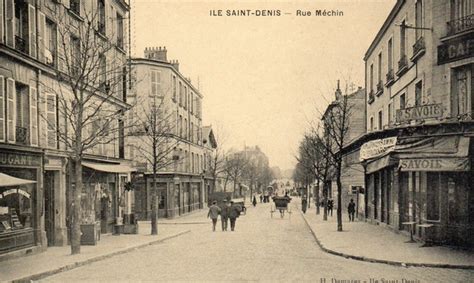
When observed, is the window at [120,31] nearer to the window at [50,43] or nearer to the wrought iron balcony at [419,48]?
the window at [50,43]

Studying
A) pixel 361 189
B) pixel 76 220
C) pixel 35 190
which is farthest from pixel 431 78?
pixel 361 189

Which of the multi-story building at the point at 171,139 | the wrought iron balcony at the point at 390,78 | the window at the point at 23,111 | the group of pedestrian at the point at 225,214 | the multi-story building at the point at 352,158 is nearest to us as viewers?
the window at the point at 23,111

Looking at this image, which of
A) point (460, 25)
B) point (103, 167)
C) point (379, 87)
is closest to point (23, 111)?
point (103, 167)

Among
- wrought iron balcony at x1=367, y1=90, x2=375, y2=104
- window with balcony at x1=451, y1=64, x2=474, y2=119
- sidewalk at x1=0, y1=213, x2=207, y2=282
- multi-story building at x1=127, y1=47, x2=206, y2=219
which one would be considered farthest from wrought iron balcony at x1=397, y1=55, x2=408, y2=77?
multi-story building at x1=127, y1=47, x2=206, y2=219

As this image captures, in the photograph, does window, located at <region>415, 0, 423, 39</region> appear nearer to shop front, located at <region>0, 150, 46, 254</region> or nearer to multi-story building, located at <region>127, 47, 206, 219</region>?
shop front, located at <region>0, 150, 46, 254</region>

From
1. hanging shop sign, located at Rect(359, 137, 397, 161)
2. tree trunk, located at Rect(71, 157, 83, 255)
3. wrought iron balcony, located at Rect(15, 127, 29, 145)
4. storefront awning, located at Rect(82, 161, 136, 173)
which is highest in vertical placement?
wrought iron balcony, located at Rect(15, 127, 29, 145)

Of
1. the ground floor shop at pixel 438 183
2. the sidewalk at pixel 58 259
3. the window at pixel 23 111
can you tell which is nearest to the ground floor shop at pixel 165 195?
the sidewalk at pixel 58 259

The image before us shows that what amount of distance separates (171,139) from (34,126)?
2340 centimetres

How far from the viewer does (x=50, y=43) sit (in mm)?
17906

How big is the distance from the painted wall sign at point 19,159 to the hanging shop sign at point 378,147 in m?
11.0

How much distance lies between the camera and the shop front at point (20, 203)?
46.9 ft

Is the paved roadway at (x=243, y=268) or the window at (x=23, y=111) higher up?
the window at (x=23, y=111)

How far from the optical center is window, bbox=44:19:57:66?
1756cm

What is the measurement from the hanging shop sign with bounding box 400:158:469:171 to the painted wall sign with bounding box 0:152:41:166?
10902mm
